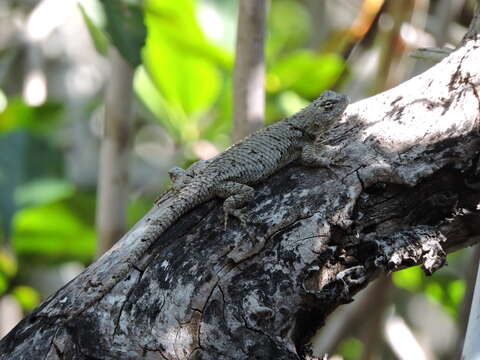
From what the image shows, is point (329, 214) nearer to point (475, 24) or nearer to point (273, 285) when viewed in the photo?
point (273, 285)

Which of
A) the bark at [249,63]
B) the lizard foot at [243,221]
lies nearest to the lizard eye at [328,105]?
the bark at [249,63]

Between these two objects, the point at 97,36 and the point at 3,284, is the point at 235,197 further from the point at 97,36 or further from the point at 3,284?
the point at 3,284

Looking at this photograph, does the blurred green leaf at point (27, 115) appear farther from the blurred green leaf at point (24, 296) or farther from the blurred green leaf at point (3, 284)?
the blurred green leaf at point (24, 296)

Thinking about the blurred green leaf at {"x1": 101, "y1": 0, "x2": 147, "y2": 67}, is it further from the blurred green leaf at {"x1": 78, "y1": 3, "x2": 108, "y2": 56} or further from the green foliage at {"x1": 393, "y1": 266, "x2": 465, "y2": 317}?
the green foliage at {"x1": 393, "y1": 266, "x2": 465, "y2": 317}

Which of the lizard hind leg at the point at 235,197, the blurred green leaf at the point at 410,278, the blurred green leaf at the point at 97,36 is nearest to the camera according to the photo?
the lizard hind leg at the point at 235,197

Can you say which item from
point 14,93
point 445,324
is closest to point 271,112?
point 14,93

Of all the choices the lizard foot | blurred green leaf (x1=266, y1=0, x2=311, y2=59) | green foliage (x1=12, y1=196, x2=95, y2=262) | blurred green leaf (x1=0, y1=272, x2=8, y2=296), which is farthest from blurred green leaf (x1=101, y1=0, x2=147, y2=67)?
blurred green leaf (x1=266, y1=0, x2=311, y2=59)
